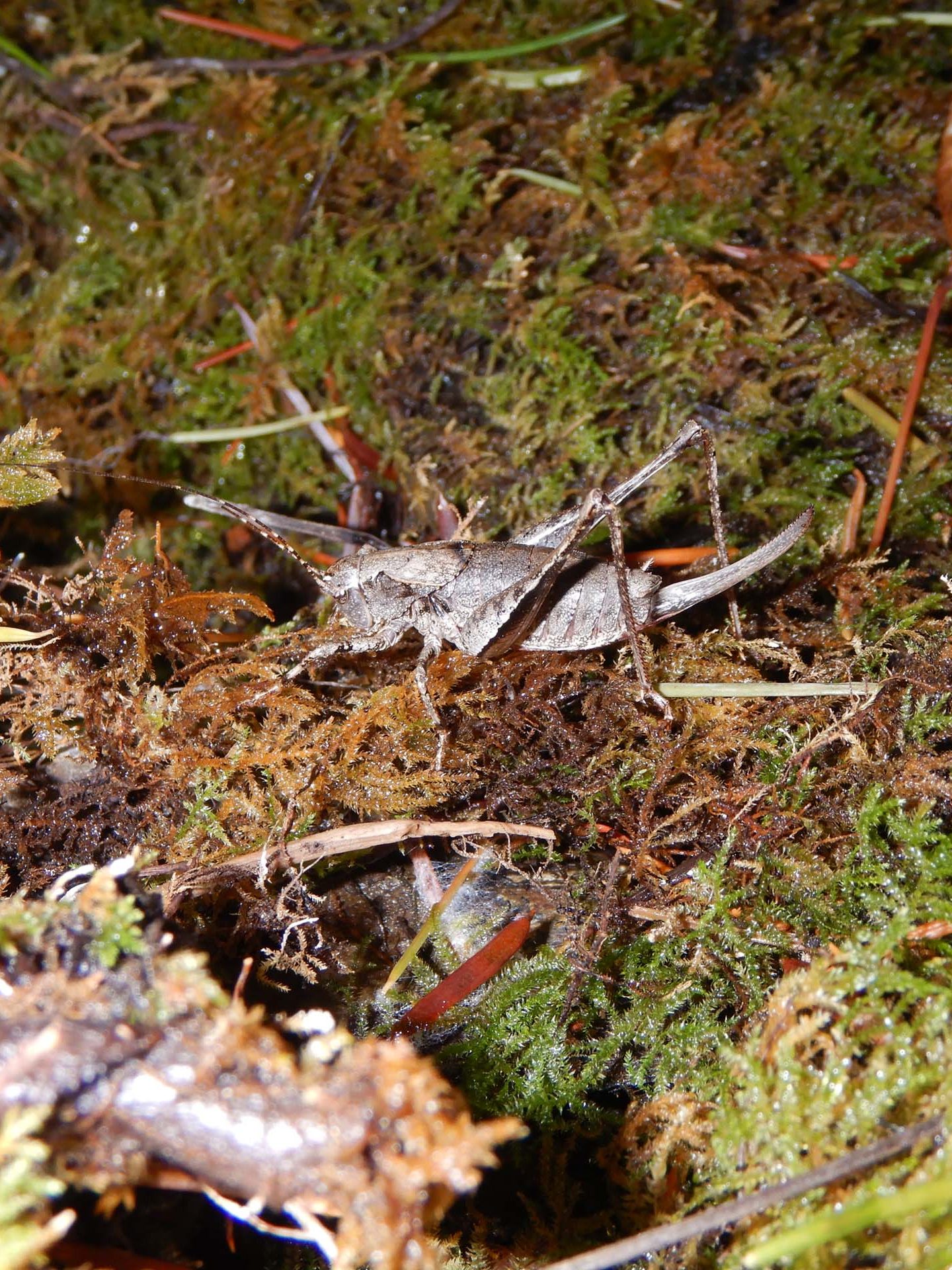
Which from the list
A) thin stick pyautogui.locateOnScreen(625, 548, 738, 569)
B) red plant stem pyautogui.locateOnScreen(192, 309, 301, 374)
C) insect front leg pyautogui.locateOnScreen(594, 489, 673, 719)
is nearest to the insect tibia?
insect front leg pyautogui.locateOnScreen(594, 489, 673, 719)

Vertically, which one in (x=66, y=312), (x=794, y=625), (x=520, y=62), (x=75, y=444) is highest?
(x=520, y=62)

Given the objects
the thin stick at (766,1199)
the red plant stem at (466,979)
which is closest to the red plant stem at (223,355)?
the red plant stem at (466,979)

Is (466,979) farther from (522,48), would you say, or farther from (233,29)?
(233,29)

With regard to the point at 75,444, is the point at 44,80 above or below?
above

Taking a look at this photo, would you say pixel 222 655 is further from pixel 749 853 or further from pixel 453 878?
pixel 749 853

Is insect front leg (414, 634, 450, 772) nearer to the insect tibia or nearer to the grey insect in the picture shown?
the grey insect

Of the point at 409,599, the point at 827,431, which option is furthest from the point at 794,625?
the point at 409,599
